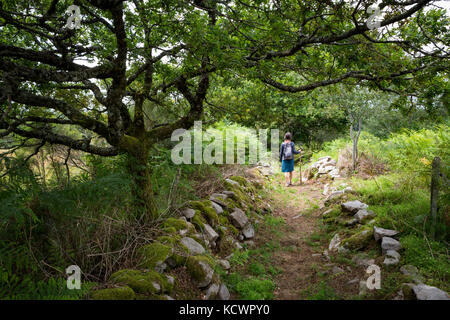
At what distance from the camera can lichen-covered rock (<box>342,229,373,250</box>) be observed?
13.8 ft

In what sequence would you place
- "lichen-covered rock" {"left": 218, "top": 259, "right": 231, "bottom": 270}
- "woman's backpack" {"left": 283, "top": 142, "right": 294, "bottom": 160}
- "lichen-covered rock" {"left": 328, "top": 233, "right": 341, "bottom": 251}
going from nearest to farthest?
"lichen-covered rock" {"left": 218, "top": 259, "right": 231, "bottom": 270} < "lichen-covered rock" {"left": 328, "top": 233, "right": 341, "bottom": 251} < "woman's backpack" {"left": 283, "top": 142, "right": 294, "bottom": 160}

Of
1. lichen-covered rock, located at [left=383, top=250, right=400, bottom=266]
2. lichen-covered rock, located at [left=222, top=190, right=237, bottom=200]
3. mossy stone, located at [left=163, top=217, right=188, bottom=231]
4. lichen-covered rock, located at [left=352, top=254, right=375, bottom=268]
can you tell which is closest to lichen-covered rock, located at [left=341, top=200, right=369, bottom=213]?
lichen-covered rock, located at [left=352, top=254, right=375, bottom=268]

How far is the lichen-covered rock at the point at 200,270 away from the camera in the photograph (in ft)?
10.5

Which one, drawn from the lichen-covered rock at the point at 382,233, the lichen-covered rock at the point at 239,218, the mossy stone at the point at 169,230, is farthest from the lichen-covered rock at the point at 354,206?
the mossy stone at the point at 169,230

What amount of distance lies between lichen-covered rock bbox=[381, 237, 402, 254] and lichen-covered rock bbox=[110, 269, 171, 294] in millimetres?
3292

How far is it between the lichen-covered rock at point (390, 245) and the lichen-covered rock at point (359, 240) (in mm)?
396

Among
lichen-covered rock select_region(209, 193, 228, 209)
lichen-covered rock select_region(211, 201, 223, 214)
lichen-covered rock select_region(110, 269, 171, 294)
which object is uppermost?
lichen-covered rock select_region(209, 193, 228, 209)

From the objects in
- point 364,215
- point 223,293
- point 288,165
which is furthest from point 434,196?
point 288,165

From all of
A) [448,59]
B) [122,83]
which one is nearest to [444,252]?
[448,59]

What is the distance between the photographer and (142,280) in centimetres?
267

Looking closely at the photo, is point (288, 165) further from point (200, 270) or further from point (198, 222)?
point (200, 270)

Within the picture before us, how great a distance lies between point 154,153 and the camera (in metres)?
5.55

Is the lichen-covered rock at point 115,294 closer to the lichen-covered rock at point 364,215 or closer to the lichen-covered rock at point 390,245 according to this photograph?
the lichen-covered rock at point 390,245

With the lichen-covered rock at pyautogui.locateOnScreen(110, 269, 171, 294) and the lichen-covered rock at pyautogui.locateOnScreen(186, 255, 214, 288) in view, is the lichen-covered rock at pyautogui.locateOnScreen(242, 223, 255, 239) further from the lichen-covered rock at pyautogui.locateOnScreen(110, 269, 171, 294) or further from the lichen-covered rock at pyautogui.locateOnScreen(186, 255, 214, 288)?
the lichen-covered rock at pyautogui.locateOnScreen(110, 269, 171, 294)
